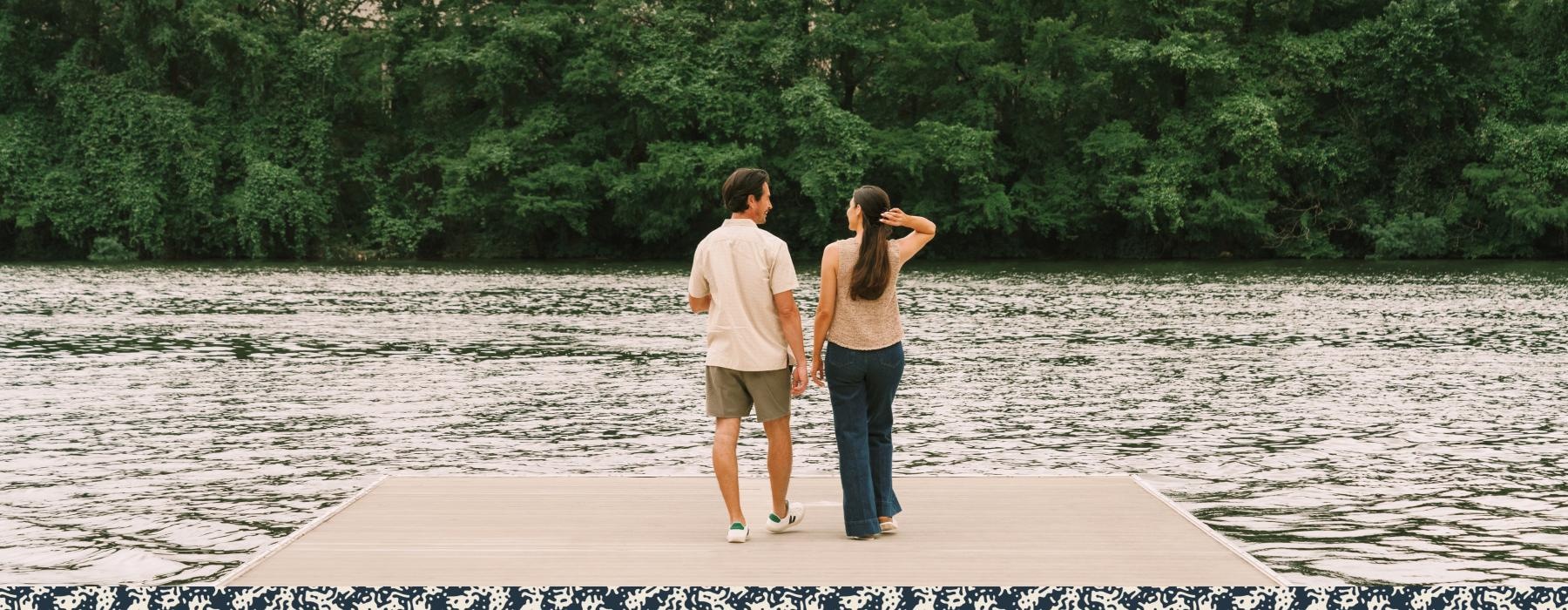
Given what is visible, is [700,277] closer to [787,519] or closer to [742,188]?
[742,188]

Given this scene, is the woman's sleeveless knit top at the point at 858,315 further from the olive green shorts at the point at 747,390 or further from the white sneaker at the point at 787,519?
the white sneaker at the point at 787,519

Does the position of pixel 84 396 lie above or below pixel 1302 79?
below

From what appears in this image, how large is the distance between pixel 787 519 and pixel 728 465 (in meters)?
0.46

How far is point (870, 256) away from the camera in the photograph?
22.2 feet

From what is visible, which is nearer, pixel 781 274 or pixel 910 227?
pixel 781 274

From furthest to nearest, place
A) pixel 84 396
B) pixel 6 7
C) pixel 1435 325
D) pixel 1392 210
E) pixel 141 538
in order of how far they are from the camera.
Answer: pixel 6 7 → pixel 1392 210 → pixel 1435 325 → pixel 84 396 → pixel 141 538

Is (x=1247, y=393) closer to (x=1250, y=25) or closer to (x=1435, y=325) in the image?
(x=1435, y=325)

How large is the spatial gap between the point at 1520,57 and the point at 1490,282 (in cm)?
2266

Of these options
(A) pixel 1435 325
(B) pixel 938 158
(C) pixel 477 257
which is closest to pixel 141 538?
(A) pixel 1435 325

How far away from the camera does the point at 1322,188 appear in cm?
5512

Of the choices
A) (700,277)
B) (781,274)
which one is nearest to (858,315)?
(781,274)

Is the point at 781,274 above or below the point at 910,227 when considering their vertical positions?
below

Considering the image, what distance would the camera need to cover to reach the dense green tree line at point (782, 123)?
53188mm

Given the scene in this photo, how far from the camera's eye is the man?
22.1ft
